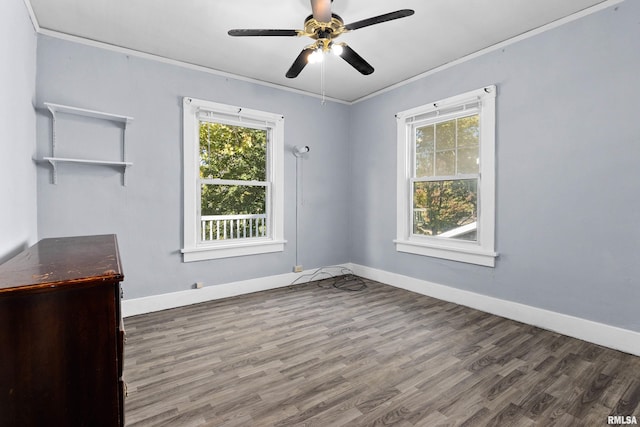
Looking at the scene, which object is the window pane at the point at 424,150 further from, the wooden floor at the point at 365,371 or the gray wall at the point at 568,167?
the wooden floor at the point at 365,371

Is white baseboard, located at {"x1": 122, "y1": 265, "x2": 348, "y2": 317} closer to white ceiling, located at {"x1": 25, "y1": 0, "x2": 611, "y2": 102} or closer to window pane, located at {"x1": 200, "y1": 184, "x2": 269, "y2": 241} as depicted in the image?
window pane, located at {"x1": 200, "y1": 184, "x2": 269, "y2": 241}

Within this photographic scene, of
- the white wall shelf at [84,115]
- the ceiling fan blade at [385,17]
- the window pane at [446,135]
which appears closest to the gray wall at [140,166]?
the white wall shelf at [84,115]

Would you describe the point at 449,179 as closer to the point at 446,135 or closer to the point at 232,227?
the point at 446,135

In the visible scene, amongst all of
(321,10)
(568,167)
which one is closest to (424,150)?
(568,167)

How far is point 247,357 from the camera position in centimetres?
235

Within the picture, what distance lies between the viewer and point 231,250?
149 inches

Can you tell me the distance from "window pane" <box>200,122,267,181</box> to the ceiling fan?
62.0 inches

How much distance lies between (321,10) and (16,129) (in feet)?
7.07

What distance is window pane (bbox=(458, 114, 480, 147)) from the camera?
11.0ft

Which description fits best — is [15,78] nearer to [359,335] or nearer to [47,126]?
[47,126]

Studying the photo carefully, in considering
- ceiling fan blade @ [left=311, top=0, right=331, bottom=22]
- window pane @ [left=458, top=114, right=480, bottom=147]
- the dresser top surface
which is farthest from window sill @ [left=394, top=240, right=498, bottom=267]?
the dresser top surface

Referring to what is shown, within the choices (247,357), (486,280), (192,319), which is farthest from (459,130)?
(192,319)

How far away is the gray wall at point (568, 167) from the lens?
2.40 meters

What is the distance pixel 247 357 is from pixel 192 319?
3.37ft
